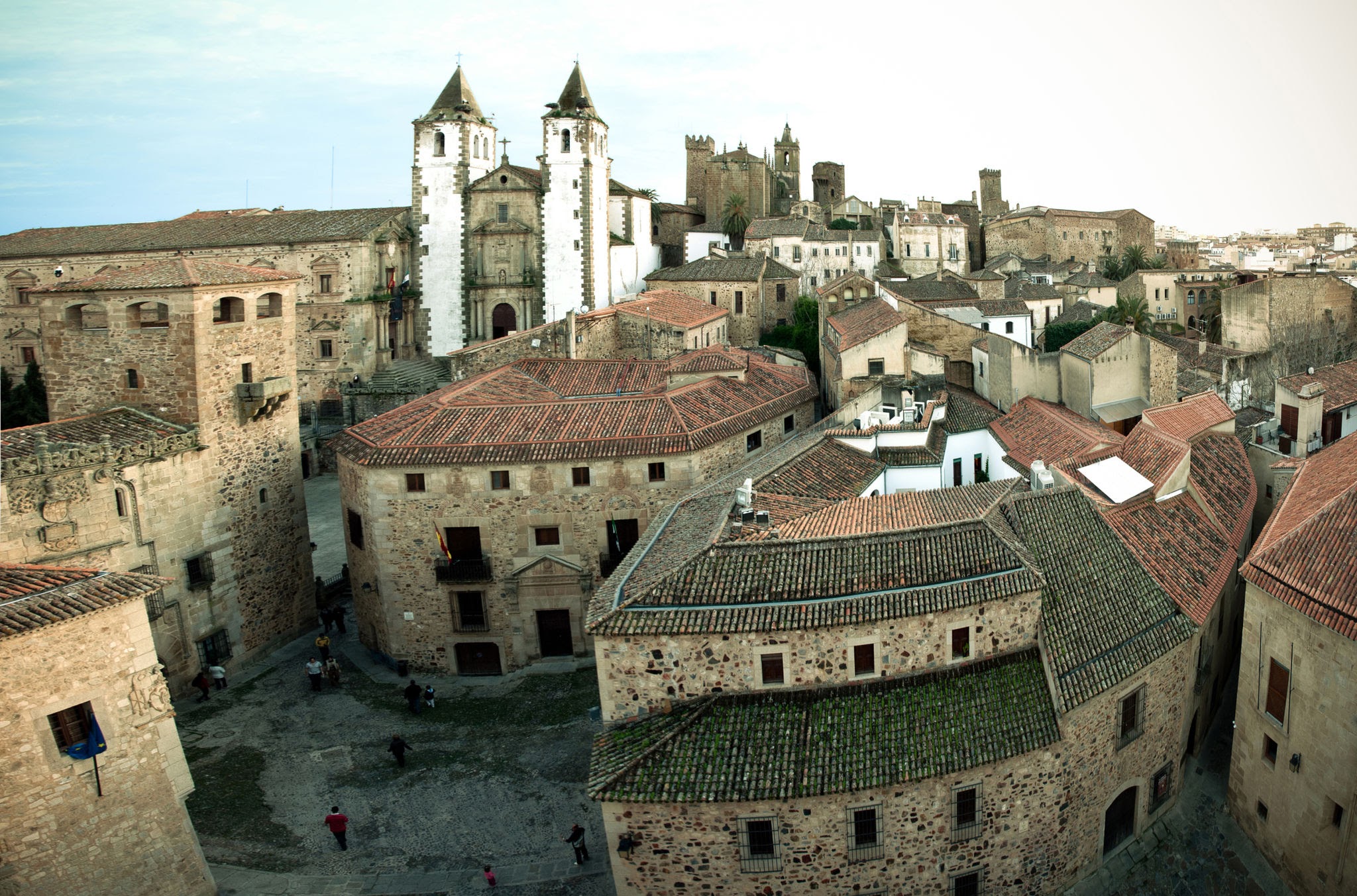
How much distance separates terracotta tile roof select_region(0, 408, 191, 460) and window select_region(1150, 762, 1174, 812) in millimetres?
20162

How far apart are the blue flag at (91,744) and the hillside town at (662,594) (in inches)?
2.2

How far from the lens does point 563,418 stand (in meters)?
25.8

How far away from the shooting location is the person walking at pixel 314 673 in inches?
939

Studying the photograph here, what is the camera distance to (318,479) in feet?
139

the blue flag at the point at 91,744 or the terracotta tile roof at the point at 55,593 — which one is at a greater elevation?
the terracotta tile roof at the point at 55,593

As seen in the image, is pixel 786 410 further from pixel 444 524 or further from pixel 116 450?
pixel 116 450

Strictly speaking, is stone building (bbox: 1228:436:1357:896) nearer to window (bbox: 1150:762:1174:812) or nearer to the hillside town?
the hillside town

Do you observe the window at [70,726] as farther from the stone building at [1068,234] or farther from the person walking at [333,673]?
the stone building at [1068,234]

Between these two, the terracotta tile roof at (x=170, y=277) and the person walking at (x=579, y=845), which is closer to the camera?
the person walking at (x=579, y=845)

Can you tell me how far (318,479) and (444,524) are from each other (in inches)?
776

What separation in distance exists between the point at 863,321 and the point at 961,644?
829 inches

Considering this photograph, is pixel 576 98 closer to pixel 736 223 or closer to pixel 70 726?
pixel 736 223

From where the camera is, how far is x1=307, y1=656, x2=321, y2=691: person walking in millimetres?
23859

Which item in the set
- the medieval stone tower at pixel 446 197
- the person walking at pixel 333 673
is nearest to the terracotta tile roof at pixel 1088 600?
the person walking at pixel 333 673
